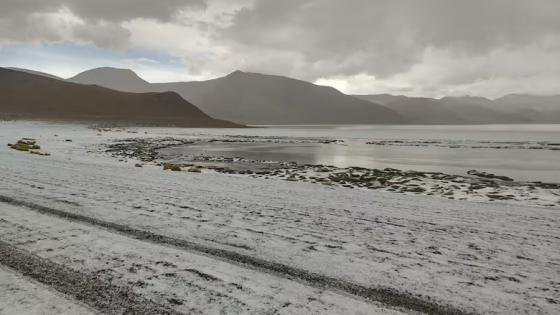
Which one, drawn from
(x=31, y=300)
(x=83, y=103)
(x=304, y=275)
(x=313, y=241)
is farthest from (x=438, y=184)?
(x=83, y=103)

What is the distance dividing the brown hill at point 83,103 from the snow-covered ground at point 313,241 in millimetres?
142479

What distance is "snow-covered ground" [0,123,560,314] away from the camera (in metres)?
A: 4.57

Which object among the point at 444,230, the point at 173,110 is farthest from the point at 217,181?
the point at 173,110

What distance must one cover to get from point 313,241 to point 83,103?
188 m

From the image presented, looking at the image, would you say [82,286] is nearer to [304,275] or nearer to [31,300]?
[31,300]

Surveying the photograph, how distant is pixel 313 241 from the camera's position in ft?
22.0

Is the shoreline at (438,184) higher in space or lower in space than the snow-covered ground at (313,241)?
lower

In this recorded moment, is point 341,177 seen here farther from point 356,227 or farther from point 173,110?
point 173,110

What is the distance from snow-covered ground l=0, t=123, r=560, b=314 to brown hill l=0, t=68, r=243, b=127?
14248cm

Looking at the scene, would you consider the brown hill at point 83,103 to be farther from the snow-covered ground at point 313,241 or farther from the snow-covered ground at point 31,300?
the snow-covered ground at point 31,300

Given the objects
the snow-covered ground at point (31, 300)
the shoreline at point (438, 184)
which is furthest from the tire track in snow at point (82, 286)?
the shoreline at point (438, 184)

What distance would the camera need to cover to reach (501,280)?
5.11 meters

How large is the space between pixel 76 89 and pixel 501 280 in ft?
681

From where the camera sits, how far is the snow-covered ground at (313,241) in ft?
15.0
